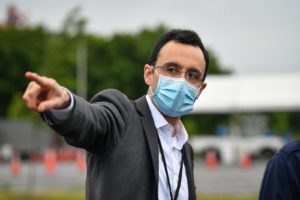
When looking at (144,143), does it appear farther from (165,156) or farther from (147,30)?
(147,30)

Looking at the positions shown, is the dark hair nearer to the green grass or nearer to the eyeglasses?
the eyeglasses

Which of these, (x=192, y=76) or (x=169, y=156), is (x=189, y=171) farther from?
(x=192, y=76)

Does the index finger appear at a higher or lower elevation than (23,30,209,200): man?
higher

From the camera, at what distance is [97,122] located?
1895 millimetres

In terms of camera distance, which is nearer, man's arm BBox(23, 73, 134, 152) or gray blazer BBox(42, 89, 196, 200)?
man's arm BBox(23, 73, 134, 152)

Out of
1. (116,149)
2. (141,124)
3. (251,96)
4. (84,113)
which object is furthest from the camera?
(251,96)

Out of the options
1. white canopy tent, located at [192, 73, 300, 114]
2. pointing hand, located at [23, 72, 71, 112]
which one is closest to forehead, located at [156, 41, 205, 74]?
pointing hand, located at [23, 72, 71, 112]

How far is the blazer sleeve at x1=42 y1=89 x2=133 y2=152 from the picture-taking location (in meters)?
1.76

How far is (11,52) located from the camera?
4431 centimetres

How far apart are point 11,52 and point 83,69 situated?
27.6ft

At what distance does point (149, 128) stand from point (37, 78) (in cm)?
87

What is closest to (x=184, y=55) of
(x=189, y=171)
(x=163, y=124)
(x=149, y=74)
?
(x=149, y=74)

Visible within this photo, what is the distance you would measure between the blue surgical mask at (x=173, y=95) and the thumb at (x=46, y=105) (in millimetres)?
891

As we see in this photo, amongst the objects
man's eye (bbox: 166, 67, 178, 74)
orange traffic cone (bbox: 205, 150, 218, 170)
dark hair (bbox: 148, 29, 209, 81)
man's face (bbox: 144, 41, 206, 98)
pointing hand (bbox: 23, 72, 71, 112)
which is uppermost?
dark hair (bbox: 148, 29, 209, 81)
